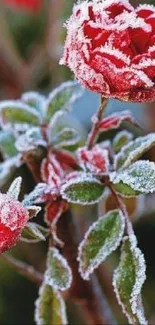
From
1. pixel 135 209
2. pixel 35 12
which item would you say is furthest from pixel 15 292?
pixel 135 209

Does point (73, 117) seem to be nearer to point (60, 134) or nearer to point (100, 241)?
point (60, 134)

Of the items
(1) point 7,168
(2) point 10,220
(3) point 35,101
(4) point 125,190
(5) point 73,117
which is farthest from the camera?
(5) point 73,117

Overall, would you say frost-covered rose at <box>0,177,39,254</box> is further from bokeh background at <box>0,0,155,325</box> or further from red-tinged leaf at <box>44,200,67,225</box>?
bokeh background at <box>0,0,155,325</box>

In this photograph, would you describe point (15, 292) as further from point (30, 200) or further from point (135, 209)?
point (30, 200)

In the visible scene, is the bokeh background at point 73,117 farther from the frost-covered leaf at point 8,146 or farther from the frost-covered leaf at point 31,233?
the frost-covered leaf at point 31,233

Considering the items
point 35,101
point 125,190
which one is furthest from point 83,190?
point 35,101

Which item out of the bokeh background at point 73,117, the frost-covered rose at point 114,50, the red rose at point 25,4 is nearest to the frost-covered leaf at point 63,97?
the frost-covered rose at point 114,50

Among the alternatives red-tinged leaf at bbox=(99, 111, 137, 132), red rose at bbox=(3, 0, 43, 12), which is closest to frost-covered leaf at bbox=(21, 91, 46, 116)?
red-tinged leaf at bbox=(99, 111, 137, 132)
